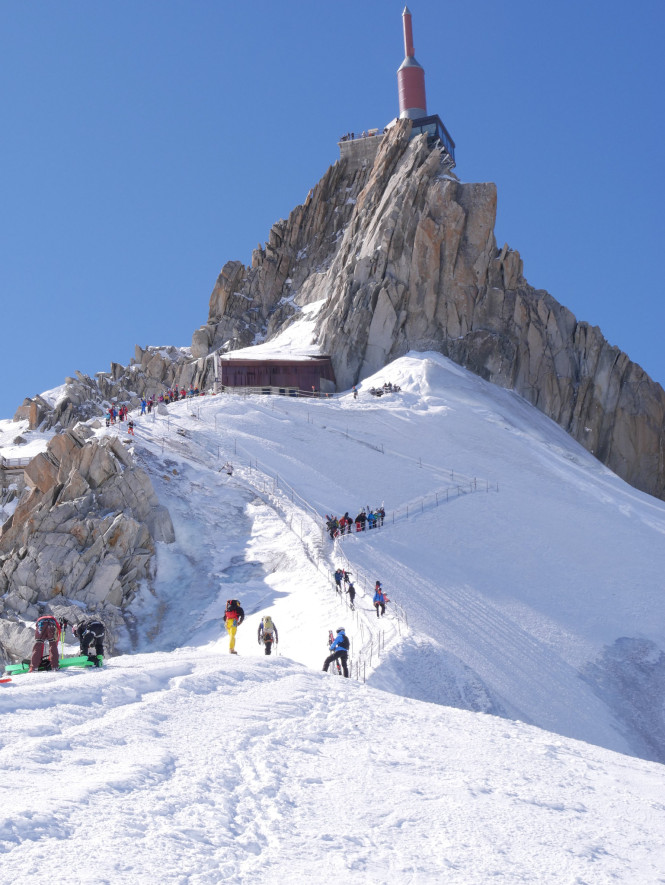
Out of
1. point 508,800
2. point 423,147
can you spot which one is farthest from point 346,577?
point 423,147

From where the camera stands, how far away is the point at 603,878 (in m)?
7.37

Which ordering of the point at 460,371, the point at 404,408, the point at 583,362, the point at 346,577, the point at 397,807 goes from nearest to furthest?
the point at 397,807, the point at 346,577, the point at 404,408, the point at 460,371, the point at 583,362

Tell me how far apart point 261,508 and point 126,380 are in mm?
54142

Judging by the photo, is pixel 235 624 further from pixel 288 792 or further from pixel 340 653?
pixel 288 792

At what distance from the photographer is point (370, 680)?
1939 cm

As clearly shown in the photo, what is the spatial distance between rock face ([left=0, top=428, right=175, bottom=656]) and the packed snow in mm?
1122

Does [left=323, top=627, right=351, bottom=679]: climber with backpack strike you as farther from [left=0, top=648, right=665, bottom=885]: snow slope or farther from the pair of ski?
the pair of ski

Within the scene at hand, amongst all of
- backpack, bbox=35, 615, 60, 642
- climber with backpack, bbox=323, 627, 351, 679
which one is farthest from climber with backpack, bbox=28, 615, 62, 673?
climber with backpack, bbox=323, 627, 351, 679

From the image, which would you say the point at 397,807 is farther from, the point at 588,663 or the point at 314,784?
the point at 588,663

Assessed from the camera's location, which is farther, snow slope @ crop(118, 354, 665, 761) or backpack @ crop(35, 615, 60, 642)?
snow slope @ crop(118, 354, 665, 761)

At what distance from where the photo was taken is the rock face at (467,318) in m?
67.1

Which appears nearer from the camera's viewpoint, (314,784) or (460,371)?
(314,784)

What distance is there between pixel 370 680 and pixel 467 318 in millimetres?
51985

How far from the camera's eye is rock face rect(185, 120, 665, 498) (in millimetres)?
67062
